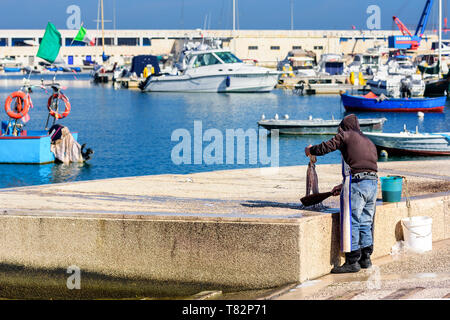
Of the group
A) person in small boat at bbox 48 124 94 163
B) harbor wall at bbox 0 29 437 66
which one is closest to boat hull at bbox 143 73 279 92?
person in small boat at bbox 48 124 94 163

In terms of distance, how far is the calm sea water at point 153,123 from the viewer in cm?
2642

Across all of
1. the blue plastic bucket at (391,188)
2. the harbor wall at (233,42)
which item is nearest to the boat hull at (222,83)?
the harbor wall at (233,42)

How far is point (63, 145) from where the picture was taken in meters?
26.3

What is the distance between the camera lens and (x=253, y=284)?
910 cm

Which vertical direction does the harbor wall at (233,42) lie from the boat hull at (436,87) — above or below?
above

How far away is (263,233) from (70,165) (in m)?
18.6

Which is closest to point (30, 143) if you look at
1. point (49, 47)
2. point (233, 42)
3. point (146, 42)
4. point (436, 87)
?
point (49, 47)

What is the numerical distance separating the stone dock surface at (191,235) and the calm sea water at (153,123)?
13488 mm

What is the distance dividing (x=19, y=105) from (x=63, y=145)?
7.40 feet

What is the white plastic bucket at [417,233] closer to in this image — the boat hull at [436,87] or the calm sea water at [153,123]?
the calm sea water at [153,123]

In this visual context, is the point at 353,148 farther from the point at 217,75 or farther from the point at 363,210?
the point at 217,75

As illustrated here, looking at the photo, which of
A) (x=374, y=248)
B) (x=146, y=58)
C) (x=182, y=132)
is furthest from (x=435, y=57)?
(x=374, y=248)
